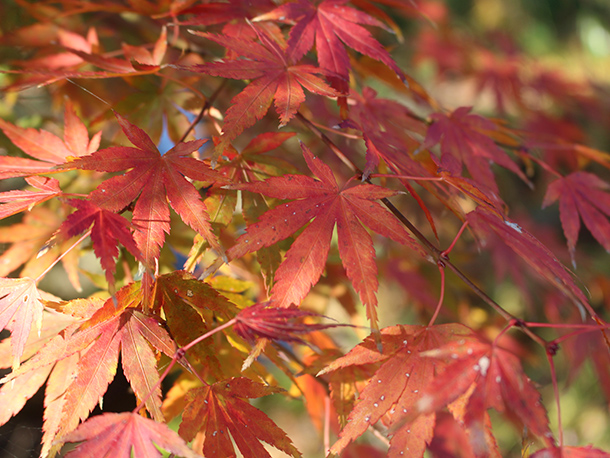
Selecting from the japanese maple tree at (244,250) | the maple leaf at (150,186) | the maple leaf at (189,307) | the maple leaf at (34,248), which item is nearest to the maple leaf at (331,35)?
the japanese maple tree at (244,250)

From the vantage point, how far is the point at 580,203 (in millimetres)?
663

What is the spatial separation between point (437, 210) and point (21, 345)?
1262mm

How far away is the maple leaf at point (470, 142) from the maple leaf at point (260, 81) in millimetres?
232

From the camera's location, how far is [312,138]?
1.03 m

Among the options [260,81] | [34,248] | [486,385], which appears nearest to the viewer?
[486,385]

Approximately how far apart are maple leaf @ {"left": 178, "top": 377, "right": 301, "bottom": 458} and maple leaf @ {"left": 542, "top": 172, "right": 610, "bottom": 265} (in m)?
0.51

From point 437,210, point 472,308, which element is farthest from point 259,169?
point 472,308

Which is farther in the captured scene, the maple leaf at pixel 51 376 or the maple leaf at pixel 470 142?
the maple leaf at pixel 470 142

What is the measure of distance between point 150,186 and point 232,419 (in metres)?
0.27

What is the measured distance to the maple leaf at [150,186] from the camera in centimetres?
43

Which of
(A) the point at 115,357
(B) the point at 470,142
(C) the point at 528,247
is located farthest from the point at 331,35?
(A) the point at 115,357

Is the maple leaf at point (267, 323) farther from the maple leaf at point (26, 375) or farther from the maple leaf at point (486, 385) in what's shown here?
the maple leaf at point (26, 375)

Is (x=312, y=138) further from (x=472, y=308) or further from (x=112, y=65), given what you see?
(x=472, y=308)

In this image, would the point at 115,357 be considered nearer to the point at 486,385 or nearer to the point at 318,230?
the point at 318,230
